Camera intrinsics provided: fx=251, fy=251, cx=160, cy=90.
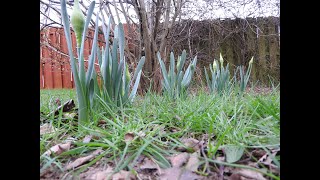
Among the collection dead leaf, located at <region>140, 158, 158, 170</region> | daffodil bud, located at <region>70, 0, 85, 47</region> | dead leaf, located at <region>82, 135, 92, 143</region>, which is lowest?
dead leaf, located at <region>140, 158, 158, 170</region>

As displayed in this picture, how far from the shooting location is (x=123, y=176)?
1.09 ft

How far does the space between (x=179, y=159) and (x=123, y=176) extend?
0.29 feet

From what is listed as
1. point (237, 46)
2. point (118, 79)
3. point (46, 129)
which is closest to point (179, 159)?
point (46, 129)

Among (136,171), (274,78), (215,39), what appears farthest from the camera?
(215,39)

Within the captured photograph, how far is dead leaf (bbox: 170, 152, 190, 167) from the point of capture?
1.19 ft

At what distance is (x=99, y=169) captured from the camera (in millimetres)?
360

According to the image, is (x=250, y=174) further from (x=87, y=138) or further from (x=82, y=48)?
(x=82, y=48)

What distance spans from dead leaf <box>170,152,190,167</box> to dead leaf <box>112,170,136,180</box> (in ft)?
0.21

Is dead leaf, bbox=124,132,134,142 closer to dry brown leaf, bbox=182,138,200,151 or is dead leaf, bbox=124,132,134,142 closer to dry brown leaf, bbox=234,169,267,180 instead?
dry brown leaf, bbox=182,138,200,151

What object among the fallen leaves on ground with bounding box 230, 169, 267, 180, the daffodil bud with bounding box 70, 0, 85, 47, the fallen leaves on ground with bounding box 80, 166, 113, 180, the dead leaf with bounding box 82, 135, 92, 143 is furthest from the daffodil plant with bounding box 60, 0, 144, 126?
the fallen leaves on ground with bounding box 230, 169, 267, 180
